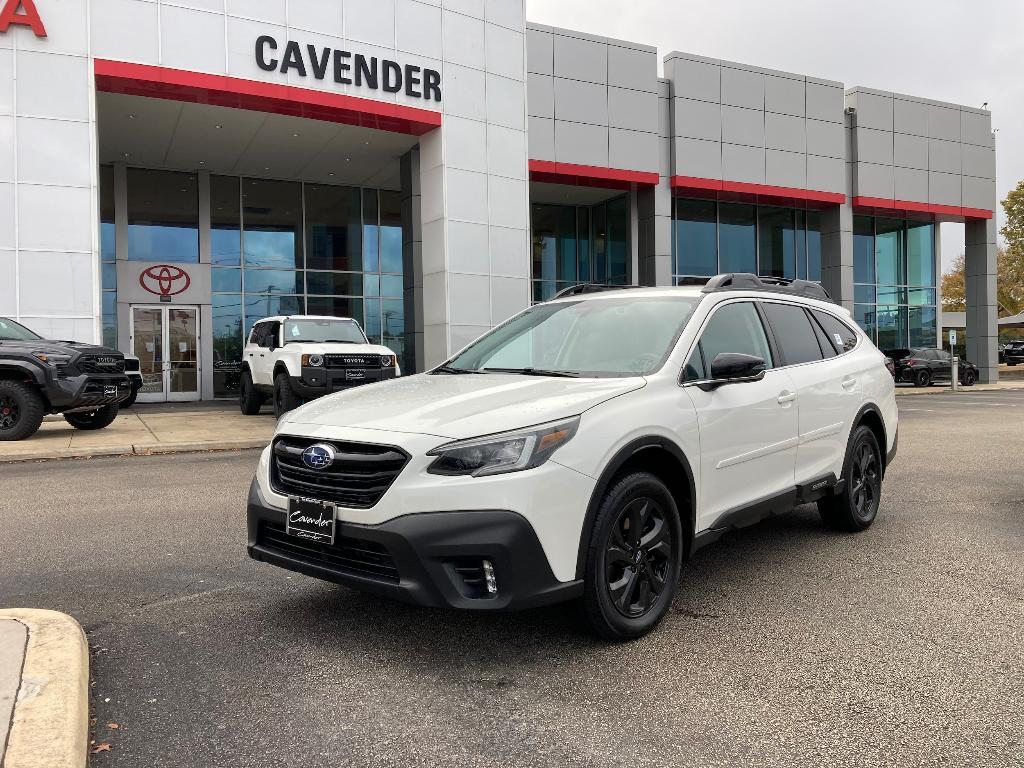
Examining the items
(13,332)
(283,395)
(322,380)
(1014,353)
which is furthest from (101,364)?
(1014,353)

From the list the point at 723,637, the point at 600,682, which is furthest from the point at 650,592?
the point at 600,682

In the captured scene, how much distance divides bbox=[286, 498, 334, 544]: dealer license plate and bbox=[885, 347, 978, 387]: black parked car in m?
29.5

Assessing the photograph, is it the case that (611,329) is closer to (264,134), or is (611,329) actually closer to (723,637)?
(723,637)

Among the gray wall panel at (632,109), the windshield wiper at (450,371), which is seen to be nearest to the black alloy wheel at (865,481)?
the windshield wiper at (450,371)

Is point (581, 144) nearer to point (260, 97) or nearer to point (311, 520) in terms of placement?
point (260, 97)

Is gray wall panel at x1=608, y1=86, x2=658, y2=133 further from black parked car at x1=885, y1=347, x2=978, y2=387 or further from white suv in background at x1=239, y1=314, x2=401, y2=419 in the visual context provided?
black parked car at x1=885, y1=347, x2=978, y2=387

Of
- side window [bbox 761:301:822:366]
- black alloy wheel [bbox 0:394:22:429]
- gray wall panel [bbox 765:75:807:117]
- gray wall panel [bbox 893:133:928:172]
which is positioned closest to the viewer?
side window [bbox 761:301:822:366]

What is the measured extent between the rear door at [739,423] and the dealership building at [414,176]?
47.4ft

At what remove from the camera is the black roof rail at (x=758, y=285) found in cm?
486

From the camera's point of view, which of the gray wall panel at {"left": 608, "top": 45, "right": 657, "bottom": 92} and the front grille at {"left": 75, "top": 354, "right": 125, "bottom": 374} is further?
the gray wall panel at {"left": 608, "top": 45, "right": 657, "bottom": 92}

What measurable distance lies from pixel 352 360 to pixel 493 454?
11.3 m

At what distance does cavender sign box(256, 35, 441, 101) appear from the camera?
17000 mm

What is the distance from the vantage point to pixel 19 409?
461 inches

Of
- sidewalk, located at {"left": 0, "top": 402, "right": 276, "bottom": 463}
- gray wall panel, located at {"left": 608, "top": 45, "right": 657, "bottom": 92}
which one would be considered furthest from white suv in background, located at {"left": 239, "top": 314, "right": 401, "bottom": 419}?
gray wall panel, located at {"left": 608, "top": 45, "right": 657, "bottom": 92}
